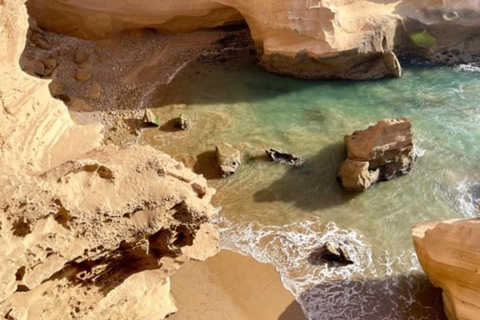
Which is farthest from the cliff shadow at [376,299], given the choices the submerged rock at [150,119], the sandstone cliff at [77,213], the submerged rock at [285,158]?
the submerged rock at [150,119]

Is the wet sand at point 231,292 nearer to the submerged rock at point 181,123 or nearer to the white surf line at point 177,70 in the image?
the submerged rock at point 181,123

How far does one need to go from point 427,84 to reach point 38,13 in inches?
342

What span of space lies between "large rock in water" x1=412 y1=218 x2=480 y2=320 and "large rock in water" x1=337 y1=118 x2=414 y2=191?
2281 mm

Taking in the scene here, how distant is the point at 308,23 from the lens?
440 inches

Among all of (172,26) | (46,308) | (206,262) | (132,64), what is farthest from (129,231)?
(172,26)

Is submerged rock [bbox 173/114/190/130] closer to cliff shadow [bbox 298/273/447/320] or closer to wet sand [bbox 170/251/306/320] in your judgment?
wet sand [bbox 170/251/306/320]

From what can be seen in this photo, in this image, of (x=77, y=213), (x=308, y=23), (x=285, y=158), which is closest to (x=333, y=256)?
(x=285, y=158)

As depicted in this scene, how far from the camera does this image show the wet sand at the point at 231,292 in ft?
21.6

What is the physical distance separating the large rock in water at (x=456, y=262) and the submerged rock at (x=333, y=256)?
49.7 inches

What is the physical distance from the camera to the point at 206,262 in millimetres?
7355

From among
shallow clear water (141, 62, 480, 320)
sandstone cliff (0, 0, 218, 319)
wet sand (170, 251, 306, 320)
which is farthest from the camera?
shallow clear water (141, 62, 480, 320)

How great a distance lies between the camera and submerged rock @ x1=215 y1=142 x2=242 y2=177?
29.4 ft

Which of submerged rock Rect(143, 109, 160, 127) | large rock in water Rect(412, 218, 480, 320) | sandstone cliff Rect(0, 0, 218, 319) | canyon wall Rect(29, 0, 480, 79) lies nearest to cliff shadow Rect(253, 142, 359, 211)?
large rock in water Rect(412, 218, 480, 320)

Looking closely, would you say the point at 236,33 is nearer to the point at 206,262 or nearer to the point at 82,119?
the point at 82,119
